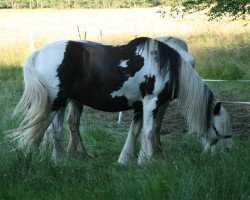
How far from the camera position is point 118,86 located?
18.6ft

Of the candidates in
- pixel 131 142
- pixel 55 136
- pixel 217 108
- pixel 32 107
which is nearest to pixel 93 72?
pixel 32 107

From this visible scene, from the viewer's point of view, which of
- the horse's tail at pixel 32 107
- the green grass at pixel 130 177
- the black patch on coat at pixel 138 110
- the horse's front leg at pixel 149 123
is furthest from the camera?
the black patch on coat at pixel 138 110

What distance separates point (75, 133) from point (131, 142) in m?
0.81

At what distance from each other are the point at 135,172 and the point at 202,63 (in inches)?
345

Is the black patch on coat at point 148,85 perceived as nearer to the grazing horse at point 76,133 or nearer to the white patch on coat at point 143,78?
the white patch on coat at point 143,78

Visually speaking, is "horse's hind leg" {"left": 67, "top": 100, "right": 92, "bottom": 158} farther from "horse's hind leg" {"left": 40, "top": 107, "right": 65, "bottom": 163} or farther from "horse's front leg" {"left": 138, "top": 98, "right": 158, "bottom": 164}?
"horse's front leg" {"left": 138, "top": 98, "right": 158, "bottom": 164}

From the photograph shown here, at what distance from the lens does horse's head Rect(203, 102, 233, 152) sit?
5664 millimetres

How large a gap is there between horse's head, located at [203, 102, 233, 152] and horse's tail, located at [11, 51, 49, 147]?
197 centimetres

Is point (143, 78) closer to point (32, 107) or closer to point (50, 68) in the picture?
Result: point (50, 68)

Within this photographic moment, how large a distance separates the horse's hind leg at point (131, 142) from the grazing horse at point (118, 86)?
208 mm

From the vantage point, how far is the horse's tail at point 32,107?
544cm

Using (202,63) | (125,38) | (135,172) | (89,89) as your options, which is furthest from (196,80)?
(125,38)

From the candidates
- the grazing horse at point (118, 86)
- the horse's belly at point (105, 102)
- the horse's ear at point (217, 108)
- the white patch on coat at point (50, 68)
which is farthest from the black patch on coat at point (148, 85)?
the white patch on coat at point (50, 68)

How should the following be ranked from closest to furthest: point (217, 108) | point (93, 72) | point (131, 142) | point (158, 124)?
point (93, 72), point (217, 108), point (131, 142), point (158, 124)
